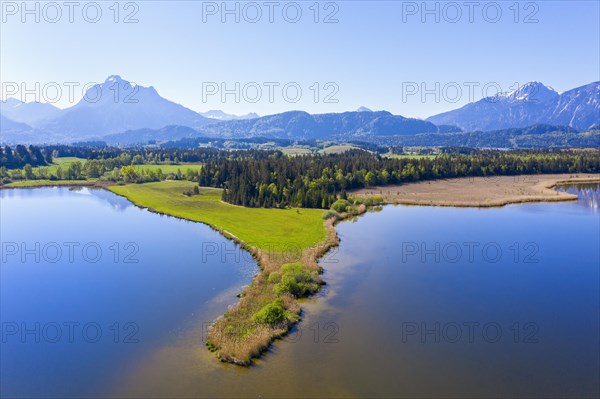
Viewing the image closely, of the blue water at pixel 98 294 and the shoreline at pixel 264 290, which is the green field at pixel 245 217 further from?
the blue water at pixel 98 294

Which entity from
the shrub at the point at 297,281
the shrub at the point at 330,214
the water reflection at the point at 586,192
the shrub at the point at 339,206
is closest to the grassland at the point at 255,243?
the shrub at the point at 297,281

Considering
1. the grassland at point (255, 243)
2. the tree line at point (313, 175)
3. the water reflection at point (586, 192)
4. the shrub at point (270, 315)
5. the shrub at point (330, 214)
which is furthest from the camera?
the water reflection at point (586, 192)

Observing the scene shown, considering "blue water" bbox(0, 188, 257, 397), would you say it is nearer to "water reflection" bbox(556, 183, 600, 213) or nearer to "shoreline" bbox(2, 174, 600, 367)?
"shoreline" bbox(2, 174, 600, 367)

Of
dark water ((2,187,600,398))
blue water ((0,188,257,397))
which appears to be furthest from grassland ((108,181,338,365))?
blue water ((0,188,257,397))

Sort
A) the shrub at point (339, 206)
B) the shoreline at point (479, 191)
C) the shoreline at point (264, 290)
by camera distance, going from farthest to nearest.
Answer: the shoreline at point (479, 191) < the shrub at point (339, 206) < the shoreline at point (264, 290)

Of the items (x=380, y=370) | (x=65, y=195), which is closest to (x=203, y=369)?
(x=380, y=370)

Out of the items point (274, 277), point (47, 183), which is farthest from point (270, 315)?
point (47, 183)
